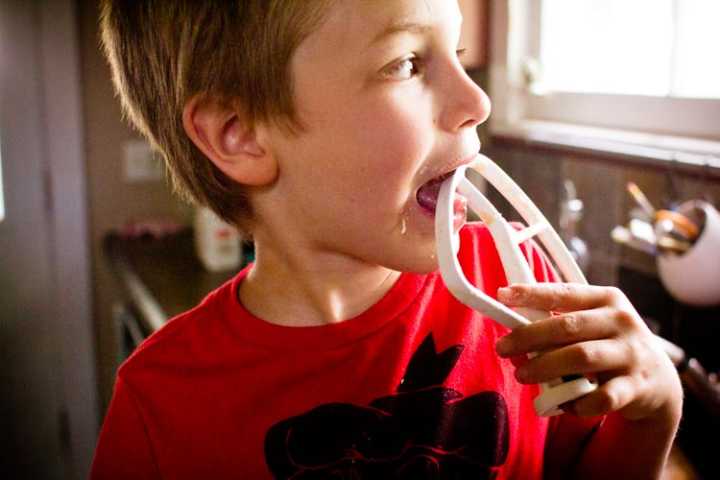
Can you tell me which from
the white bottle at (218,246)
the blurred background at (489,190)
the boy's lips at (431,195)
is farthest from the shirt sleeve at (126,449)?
the white bottle at (218,246)

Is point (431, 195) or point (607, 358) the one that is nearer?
point (607, 358)

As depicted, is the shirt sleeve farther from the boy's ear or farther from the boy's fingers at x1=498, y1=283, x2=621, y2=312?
the boy's fingers at x1=498, y1=283, x2=621, y2=312

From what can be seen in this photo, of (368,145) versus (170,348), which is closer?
(368,145)

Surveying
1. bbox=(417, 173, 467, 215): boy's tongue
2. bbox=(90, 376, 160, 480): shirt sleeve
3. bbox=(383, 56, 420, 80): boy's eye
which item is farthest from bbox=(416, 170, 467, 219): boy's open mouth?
bbox=(90, 376, 160, 480): shirt sleeve

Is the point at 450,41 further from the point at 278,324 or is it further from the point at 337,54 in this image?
the point at 278,324

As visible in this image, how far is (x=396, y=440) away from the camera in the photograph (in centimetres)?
77

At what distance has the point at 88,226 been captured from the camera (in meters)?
2.32

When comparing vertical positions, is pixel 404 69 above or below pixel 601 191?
above

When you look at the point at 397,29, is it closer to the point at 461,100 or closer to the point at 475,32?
the point at 461,100

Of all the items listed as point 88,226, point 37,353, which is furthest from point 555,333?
point 37,353

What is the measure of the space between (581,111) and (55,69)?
1.57 meters

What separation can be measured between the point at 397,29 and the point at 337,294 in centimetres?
31

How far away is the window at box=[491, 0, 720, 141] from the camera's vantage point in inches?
49.9

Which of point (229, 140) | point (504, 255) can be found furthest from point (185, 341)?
point (504, 255)
